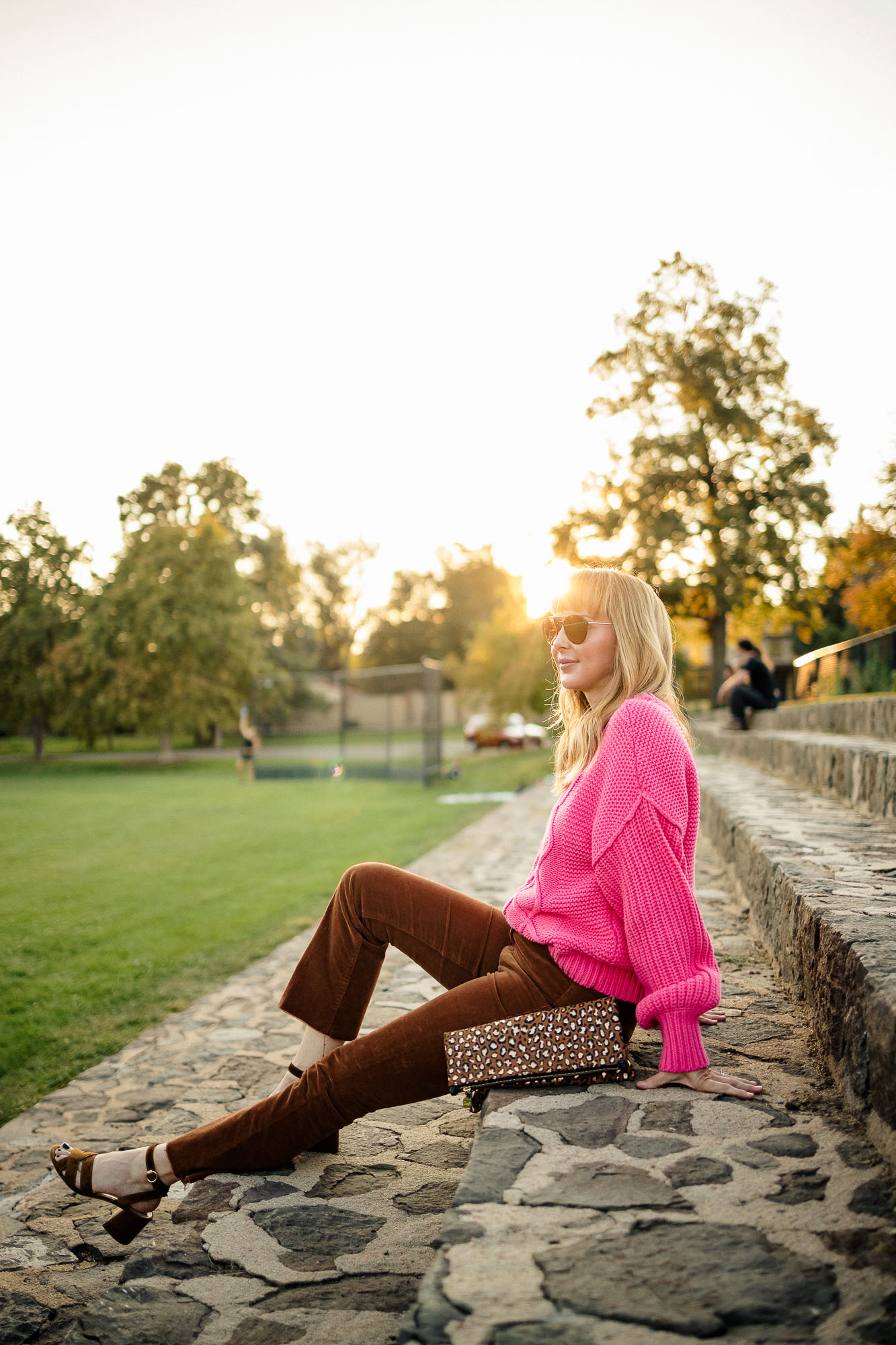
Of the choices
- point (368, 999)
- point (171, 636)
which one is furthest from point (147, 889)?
point (171, 636)

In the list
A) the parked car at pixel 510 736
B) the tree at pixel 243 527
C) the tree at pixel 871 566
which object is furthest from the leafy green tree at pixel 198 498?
the tree at pixel 871 566

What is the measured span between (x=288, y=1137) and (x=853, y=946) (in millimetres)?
1587

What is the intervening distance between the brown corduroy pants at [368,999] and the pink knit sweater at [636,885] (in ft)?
0.39

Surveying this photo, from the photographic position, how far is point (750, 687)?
498 inches

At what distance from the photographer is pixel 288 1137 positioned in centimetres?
262

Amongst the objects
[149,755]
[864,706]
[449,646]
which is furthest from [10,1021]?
[449,646]

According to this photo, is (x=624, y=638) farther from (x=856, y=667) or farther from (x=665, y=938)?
(x=856, y=667)

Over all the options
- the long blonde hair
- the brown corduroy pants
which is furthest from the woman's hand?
the long blonde hair

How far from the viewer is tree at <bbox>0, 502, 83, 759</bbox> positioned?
32.6m

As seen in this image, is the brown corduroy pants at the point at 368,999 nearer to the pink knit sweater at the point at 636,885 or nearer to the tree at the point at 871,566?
the pink knit sweater at the point at 636,885

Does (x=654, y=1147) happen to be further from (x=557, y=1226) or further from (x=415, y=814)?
(x=415, y=814)

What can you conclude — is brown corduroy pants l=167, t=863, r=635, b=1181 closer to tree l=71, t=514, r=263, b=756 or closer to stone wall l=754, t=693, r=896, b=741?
stone wall l=754, t=693, r=896, b=741

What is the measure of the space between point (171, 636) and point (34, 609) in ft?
23.3

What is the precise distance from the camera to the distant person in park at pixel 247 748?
23.1 meters
